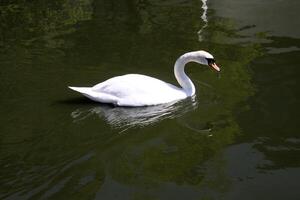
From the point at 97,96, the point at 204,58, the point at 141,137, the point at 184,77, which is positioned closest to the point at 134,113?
the point at 97,96

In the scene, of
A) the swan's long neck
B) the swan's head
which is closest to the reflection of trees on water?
the swan's long neck

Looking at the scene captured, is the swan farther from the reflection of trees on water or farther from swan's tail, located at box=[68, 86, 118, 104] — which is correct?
the reflection of trees on water

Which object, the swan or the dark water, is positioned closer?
the dark water

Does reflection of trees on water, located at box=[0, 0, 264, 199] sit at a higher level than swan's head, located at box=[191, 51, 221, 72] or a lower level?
lower

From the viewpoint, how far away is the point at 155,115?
9273 millimetres

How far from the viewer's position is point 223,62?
468 inches

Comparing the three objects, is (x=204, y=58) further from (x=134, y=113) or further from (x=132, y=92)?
(x=134, y=113)

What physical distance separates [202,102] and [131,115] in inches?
52.8

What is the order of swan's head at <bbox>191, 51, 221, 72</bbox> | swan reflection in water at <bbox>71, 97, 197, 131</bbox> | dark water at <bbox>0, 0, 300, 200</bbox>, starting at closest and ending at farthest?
dark water at <bbox>0, 0, 300, 200</bbox> < swan reflection in water at <bbox>71, 97, 197, 131</bbox> < swan's head at <bbox>191, 51, 221, 72</bbox>

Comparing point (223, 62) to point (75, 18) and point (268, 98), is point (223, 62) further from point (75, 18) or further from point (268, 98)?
point (75, 18)

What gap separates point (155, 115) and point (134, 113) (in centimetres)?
36

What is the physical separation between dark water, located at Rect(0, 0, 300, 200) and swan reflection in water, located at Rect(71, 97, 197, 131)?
0.02 meters

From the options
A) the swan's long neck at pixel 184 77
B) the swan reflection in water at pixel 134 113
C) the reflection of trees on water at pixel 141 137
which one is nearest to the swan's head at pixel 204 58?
the swan's long neck at pixel 184 77

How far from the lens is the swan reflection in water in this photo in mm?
8992
